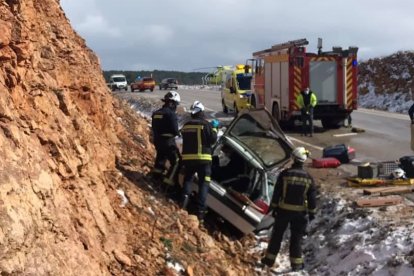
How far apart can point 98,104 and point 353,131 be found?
1294cm

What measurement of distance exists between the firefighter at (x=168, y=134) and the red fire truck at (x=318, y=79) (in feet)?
34.0

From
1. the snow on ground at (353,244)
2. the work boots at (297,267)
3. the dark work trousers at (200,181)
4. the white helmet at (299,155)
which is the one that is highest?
the white helmet at (299,155)

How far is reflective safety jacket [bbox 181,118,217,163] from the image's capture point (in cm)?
898

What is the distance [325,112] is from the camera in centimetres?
2019

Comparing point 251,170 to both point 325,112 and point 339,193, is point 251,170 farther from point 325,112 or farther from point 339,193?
point 325,112

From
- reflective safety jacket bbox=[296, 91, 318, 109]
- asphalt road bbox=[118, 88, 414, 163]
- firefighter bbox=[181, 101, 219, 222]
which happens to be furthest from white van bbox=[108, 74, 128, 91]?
firefighter bbox=[181, 101, 219, 222]

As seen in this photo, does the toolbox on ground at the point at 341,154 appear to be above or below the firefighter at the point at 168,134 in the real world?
below

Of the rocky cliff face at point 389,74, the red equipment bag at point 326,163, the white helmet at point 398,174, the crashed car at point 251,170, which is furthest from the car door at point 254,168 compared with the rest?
the rocky cliff face at point 389,74

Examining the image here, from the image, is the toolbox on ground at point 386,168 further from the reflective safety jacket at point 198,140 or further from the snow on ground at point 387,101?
the snow on ground at point 387,101

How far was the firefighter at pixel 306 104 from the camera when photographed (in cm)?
1861

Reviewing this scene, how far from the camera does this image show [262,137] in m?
9.32

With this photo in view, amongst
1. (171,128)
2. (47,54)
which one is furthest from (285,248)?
(47,54)

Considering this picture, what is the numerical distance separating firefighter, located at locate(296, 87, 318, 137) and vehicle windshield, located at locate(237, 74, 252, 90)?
6.93 meters

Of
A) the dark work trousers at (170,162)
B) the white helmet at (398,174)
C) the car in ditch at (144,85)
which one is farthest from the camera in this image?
the car in ditch at (144,85)
